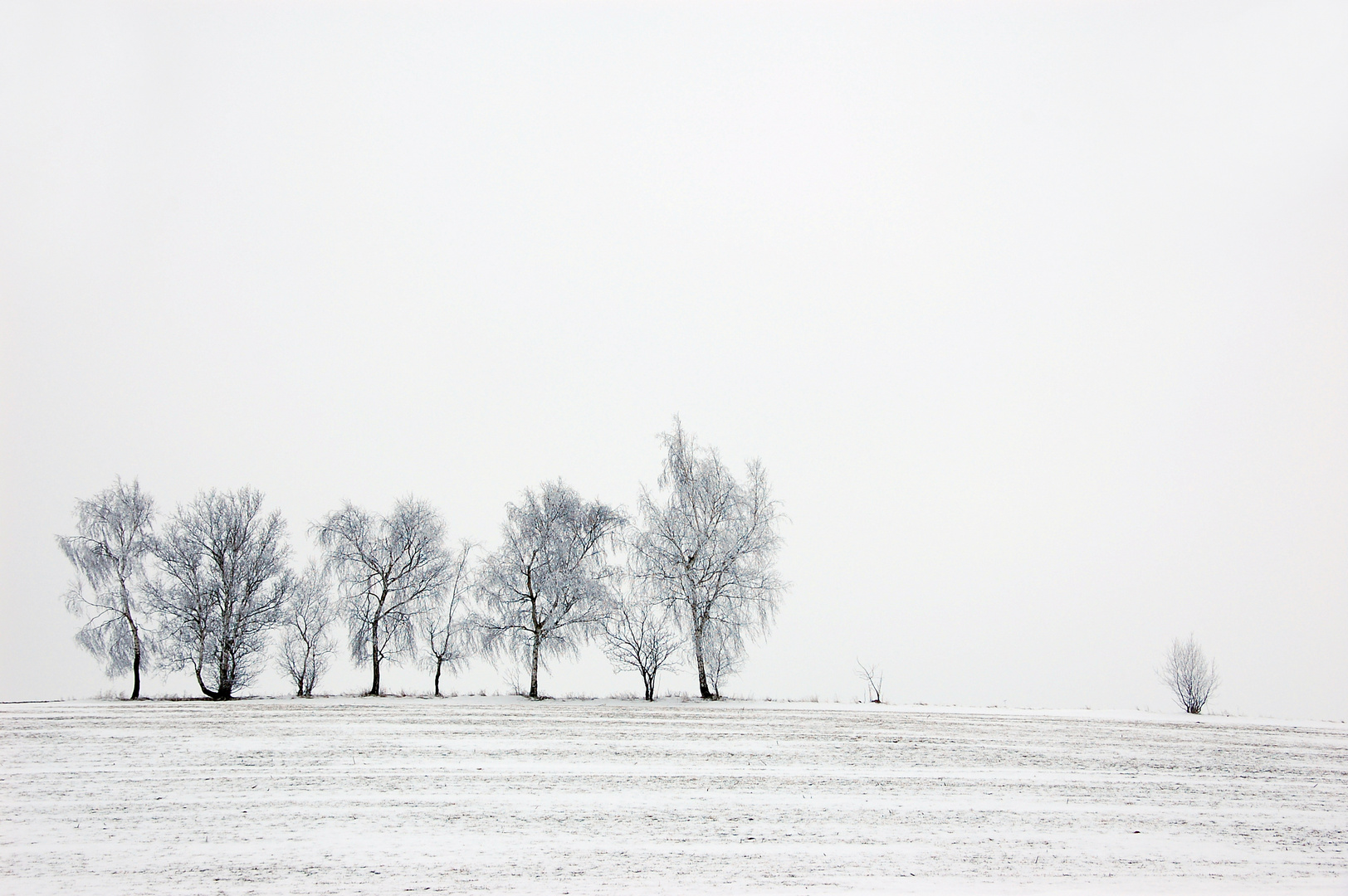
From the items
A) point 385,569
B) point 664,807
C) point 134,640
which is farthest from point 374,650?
point 664,807

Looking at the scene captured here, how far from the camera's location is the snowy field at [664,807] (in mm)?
10570

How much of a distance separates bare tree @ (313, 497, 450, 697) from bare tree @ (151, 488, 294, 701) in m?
2.39

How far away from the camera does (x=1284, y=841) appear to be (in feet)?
40.6

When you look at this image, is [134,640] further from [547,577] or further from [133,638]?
[547,577]

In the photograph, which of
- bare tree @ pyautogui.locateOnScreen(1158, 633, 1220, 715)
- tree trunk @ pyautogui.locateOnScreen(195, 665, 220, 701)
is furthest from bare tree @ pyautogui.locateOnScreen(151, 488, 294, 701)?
bare tree @ pyautogui.locateOnScreen(1158, 633, 1220, 715)

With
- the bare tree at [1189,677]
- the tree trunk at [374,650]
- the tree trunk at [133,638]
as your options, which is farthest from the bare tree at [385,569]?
the bare tree at [1189,677]

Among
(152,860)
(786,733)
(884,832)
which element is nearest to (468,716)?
(786,733)

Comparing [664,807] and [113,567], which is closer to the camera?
[664,807]

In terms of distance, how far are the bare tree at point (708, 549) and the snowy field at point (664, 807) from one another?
8.54m

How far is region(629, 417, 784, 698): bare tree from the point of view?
99.3 ft

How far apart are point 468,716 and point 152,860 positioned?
12.8 m

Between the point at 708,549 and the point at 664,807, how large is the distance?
1807 centimetres

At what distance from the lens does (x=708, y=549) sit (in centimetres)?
3122

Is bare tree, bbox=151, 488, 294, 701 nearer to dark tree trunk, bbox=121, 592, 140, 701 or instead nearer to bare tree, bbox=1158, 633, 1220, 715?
dark tree trunk, bbox=121, 592, 140, 701
